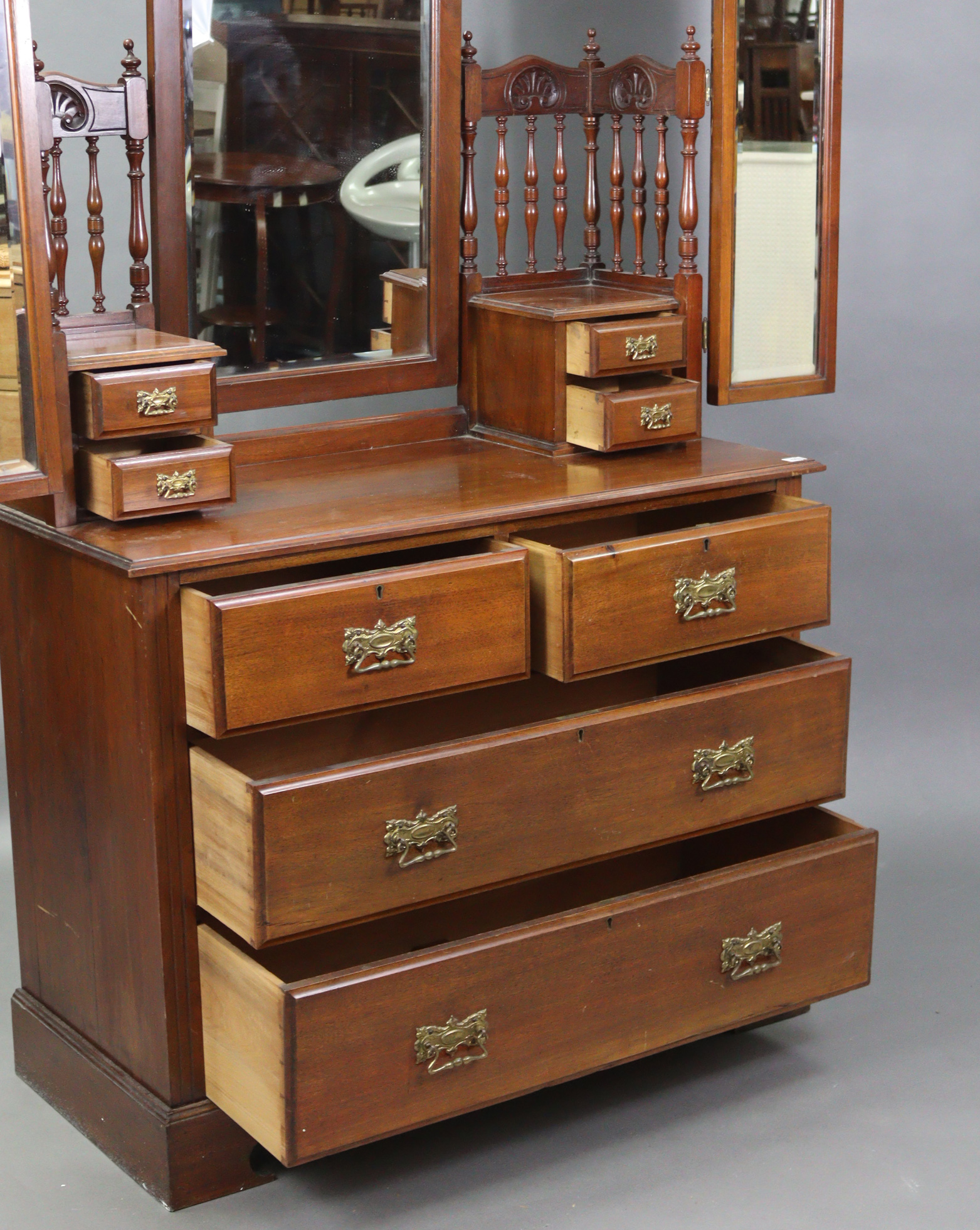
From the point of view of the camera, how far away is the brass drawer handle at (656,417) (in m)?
2.90

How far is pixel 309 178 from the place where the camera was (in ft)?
9.37

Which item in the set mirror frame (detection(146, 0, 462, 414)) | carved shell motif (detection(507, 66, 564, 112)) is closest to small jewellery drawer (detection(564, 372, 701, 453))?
mirror frame (detection(146, 0, 462, 414))

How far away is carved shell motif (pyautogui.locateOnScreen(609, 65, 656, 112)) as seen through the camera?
300 cm

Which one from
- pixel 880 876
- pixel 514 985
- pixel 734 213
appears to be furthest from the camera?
pixel 880 876

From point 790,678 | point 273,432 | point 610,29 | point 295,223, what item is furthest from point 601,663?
point 610,29

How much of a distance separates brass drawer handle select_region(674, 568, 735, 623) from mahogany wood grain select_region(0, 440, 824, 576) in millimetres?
150

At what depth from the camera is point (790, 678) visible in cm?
274

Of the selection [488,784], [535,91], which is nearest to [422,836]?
[488,784]

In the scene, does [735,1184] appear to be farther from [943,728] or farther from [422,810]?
[943,728]

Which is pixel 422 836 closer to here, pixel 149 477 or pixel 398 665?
pixel 398 665

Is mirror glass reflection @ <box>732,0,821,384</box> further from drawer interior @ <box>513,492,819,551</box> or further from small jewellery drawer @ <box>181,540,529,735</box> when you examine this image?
small jewellery drawer @ <box>181,540,529,735</box>

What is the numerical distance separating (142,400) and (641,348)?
865 millimetres

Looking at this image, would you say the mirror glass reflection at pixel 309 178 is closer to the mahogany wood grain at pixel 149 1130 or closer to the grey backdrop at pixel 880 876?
the grey backdrop at pixel 880 876

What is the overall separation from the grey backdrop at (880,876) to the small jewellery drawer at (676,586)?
0.71 m
